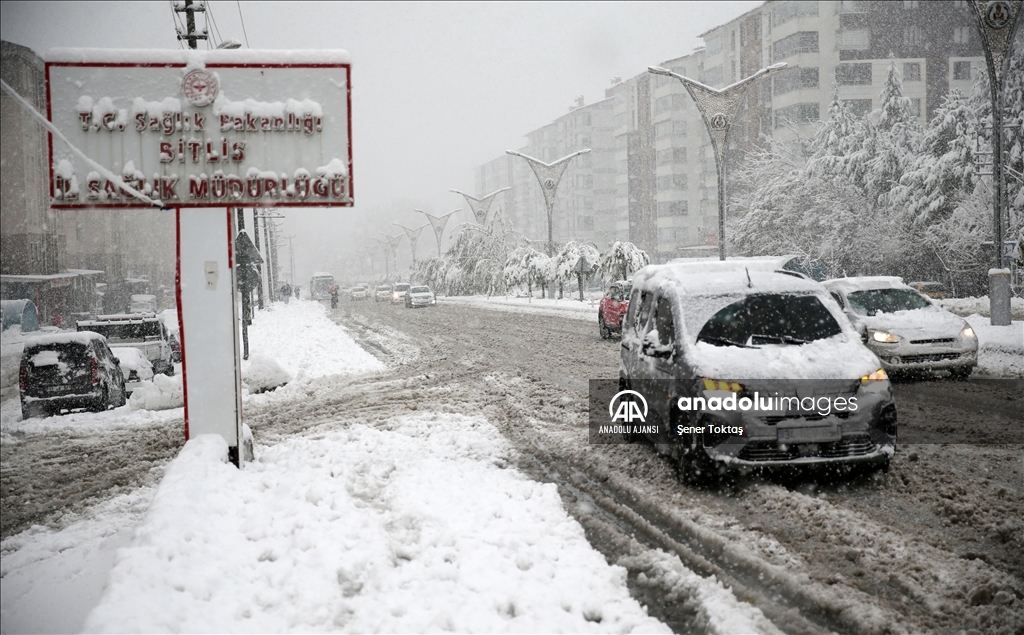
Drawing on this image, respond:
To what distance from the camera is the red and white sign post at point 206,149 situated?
22.0 ft

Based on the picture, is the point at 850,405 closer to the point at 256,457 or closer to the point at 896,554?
the point at 896,554

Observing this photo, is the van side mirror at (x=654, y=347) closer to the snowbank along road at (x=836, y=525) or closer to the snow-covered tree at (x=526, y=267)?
the snowbank along road at (x=836, y=525)

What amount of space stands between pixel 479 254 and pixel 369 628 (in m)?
63.3

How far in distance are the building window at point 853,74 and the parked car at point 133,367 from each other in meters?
62.7

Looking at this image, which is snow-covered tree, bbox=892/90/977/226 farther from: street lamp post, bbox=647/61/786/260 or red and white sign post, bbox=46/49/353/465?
red and white sign post, bbox=46/49/353/465

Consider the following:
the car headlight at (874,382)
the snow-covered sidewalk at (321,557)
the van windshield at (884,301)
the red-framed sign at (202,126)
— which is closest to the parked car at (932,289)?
the van windshield at (884,301)

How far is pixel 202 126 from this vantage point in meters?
6.92

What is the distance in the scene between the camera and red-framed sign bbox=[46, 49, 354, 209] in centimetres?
670

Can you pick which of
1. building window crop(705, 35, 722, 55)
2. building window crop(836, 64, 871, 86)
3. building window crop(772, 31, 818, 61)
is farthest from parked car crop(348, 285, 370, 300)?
building window crop(836, 64, 871, 86)

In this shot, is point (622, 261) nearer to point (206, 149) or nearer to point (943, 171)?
point (943, 171)

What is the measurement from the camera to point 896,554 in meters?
4.92

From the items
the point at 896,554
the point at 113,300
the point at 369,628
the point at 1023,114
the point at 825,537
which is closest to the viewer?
the point at 369,628

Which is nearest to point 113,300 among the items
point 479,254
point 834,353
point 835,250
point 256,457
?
point 479,254

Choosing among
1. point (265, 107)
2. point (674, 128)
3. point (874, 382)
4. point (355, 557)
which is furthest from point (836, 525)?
point (674, 128)
